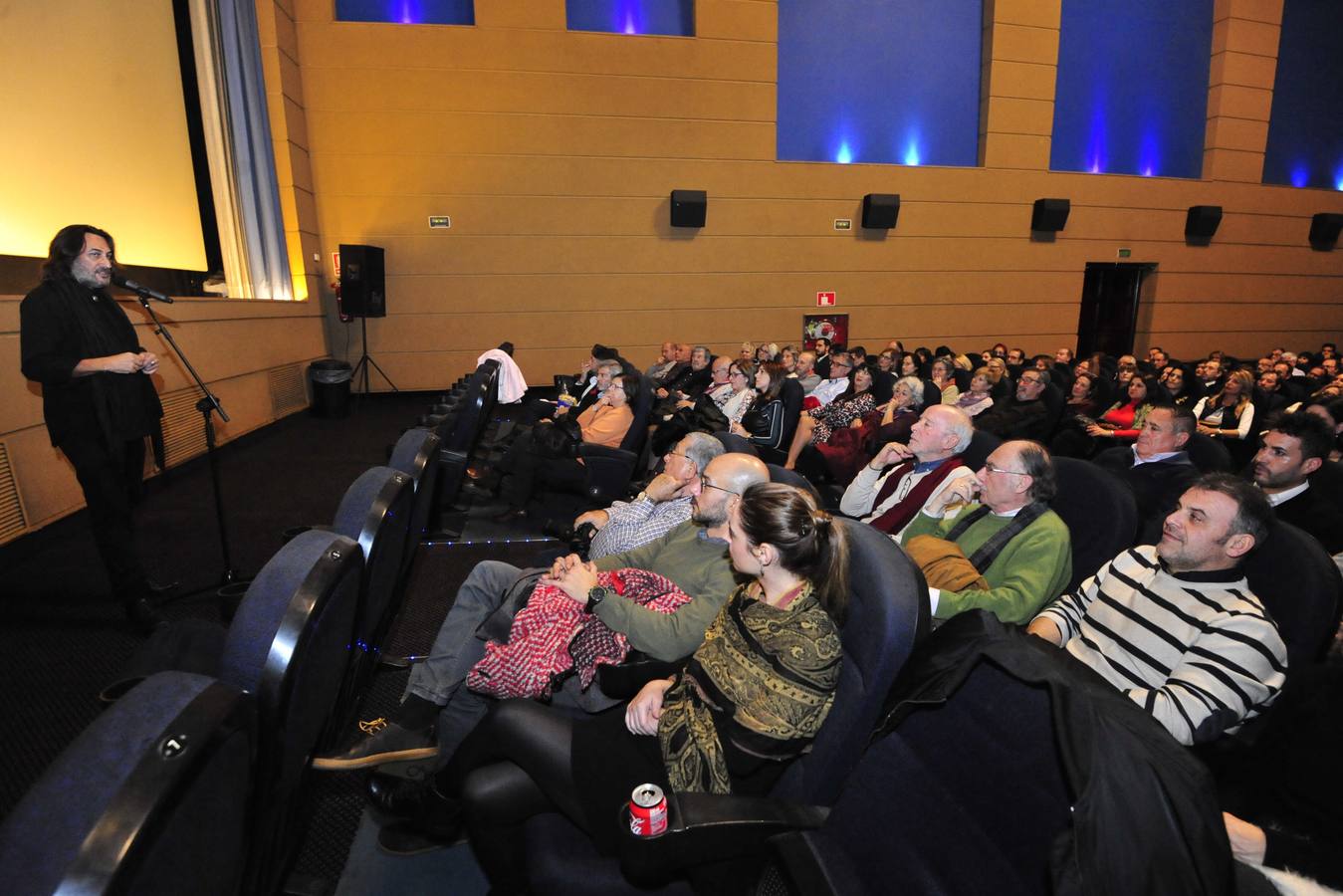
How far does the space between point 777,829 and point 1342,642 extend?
4.31ft

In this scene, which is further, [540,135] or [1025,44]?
[1025,44]

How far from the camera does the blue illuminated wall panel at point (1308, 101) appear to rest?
10297 millimetres

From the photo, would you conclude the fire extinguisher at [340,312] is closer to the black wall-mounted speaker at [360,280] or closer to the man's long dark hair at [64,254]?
the black wall-mounted speaker at [360,280]

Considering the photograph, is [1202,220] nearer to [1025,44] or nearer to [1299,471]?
[1025,44]

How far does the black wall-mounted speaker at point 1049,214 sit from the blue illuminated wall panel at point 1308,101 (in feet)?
13.0

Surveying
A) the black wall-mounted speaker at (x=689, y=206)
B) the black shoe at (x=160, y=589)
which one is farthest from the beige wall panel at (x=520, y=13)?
the black shoe at (x=160, y=589)

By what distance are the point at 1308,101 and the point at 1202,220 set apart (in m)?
2.85

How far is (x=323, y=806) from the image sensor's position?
71.1 inches

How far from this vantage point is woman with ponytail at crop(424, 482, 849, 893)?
1.24 metres

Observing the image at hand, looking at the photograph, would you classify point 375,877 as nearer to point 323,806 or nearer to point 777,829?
point 323,806

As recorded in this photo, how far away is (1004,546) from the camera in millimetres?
1962

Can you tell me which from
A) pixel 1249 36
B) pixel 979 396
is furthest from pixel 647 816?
pixel 1249 36

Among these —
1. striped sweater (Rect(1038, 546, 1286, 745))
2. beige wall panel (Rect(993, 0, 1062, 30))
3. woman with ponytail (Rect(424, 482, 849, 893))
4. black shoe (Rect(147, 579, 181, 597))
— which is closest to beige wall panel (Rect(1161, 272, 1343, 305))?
beige wall panel (Rect(993, 0, 1062, 30))

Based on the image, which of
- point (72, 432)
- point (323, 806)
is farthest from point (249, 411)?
point (323, 806)
